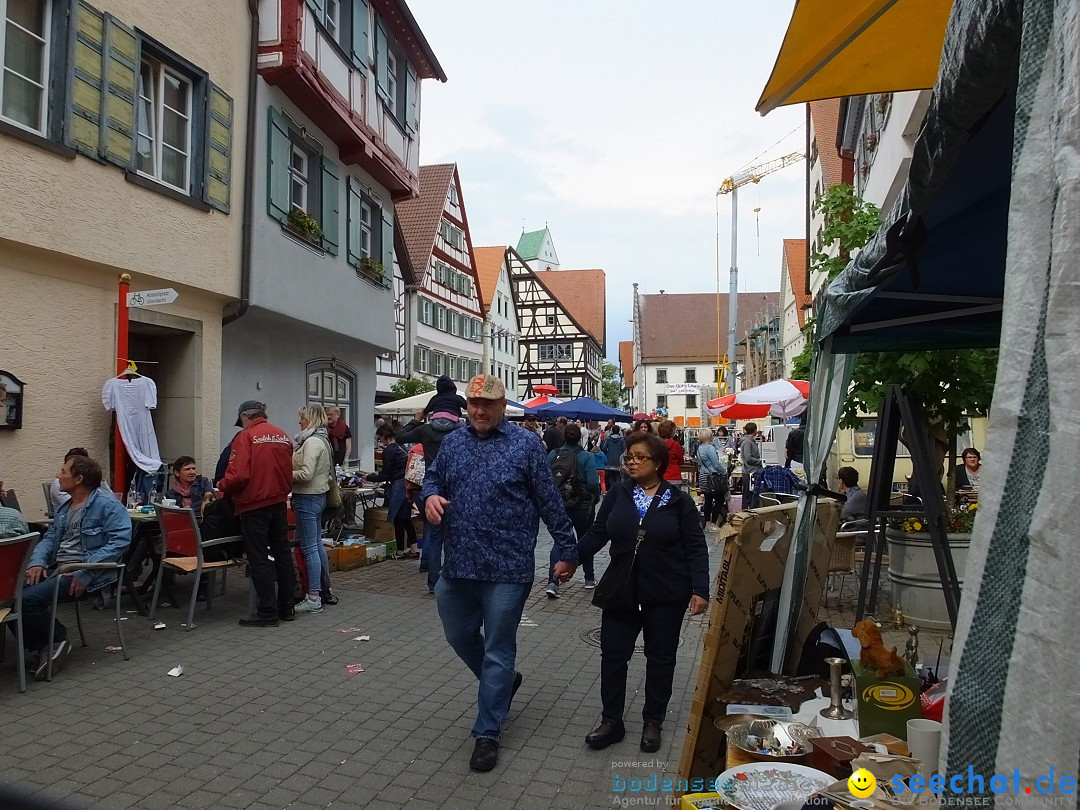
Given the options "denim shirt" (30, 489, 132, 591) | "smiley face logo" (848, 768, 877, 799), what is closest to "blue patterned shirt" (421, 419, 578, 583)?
"smiley face logo" (848, 768, 877, 799)

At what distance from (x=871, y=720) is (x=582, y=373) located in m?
61.5

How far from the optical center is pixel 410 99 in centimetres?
1666

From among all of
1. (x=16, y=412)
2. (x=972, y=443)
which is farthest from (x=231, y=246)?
(x=972, y=443)

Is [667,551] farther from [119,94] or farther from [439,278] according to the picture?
[439,278]

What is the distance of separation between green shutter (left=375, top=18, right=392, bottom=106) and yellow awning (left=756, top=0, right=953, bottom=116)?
11.8m

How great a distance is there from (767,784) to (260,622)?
5.39 meters

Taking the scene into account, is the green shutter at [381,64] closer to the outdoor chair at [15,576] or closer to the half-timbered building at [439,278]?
the outdoor chair at [15,576]

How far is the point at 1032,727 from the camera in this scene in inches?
43.7

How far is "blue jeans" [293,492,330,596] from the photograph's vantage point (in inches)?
289

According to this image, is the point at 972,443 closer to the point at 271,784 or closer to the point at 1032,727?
the point at 271,784

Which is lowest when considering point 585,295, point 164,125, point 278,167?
point 164,125

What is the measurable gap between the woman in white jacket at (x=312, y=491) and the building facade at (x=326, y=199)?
3941 mm

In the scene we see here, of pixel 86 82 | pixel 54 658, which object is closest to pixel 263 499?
pixel 54 658

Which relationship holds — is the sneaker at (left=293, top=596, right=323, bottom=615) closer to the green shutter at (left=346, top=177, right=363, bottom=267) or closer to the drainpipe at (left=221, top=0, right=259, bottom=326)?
the drainpipe at (left=221, top=0, right=259, bottom=326)
